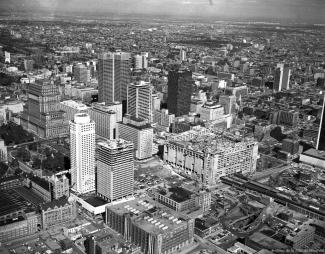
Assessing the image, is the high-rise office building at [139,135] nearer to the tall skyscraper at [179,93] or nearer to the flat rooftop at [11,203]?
the tall skyscraper at [179,93]

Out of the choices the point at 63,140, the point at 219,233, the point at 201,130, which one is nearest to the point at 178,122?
the point at 201,130

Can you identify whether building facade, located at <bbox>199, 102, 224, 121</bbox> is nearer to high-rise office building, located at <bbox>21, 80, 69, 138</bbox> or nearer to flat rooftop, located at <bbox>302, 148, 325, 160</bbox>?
flat rooftop, located at <bbox>302, 148, 325, 160</bbox>

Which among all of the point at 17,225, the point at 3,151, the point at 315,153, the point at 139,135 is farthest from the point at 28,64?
the point at 315,153

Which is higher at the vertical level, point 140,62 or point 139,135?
point 140,62

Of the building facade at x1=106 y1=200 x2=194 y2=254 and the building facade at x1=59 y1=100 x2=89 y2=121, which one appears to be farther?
the building facade at x1=59 y1=100 x2=89 y2=121

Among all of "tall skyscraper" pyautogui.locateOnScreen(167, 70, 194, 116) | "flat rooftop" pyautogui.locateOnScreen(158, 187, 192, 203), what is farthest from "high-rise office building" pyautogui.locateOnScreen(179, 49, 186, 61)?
"flat rooftop" pyautogui.locateOnScreen(158, 187, 192, 203)

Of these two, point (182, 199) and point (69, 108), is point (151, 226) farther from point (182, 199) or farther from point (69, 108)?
point (69, 108)

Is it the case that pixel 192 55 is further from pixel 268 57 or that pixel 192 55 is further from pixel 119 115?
pixel 119 115

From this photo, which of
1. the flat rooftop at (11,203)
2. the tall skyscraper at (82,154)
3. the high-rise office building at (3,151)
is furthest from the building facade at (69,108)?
the flat rooftop at (11,203)
